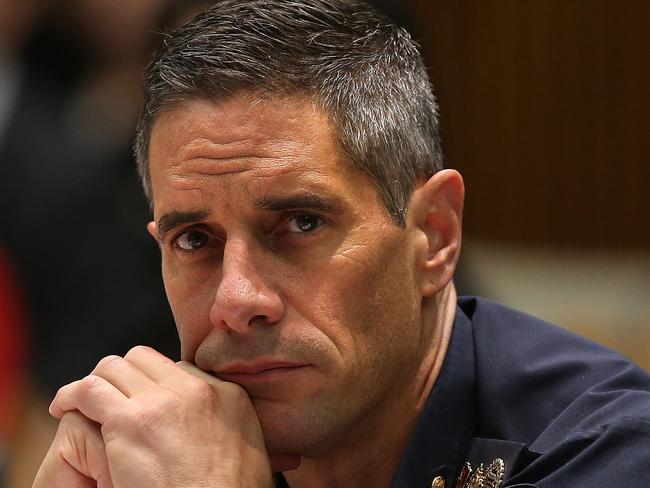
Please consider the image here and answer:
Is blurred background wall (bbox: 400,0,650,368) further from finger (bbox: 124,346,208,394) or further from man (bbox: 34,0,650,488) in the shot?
finger (bbox: 124,346,208,394)

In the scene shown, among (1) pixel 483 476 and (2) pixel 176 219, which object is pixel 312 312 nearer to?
(2) pixel 176 219

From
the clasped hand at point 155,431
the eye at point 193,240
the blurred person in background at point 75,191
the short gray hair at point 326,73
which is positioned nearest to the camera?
the clasped hand at point 155,431

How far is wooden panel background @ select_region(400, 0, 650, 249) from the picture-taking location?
7707mm

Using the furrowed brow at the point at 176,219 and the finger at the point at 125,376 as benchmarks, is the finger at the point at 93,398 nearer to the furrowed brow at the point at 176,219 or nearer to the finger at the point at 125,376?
the finger at the point at 125,376

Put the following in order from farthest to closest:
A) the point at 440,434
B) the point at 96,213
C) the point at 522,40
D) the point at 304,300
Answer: the point at 522,40 → the point at 96,213 → the point at 440,434 → the point at 304,300

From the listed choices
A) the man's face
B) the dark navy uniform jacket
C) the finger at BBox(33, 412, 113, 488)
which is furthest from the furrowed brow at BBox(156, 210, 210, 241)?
the dark navy uniform jacket

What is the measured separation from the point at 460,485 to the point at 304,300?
643mm

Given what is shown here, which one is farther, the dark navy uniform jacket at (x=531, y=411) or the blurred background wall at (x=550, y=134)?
the blurred background wall at (x=550, y=134)

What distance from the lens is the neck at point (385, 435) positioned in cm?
348

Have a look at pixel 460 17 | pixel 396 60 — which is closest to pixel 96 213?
pixel 396 60

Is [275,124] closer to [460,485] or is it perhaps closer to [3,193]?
[460,485]

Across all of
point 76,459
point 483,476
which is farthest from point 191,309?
point 483,476

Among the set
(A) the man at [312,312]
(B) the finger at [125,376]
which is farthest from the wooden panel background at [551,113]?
(B) the finger at [125,376]

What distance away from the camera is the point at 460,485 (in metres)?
3.35
